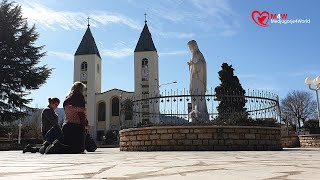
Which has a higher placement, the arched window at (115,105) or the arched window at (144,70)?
the arched window at (144,70)

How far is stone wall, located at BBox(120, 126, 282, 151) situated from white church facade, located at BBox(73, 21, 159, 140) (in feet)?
162

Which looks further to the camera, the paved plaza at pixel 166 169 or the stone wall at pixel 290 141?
the stone wall at pixel 290 141

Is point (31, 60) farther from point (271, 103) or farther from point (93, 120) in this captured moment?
point (93, 120)

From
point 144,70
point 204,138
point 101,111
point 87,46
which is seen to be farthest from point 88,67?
point 204,138

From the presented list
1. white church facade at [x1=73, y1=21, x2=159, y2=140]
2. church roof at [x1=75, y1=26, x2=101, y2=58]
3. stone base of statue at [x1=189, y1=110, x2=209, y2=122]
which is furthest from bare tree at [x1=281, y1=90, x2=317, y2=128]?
stone base of statue at [x1=189, y1=110, x2=209, y2=122]

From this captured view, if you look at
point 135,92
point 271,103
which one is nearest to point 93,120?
point 135,92

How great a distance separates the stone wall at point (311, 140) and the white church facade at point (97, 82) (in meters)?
40.3

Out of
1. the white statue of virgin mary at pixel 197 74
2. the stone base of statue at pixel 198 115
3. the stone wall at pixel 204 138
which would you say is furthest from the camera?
the white statue of virgin mary at pixel 197 74

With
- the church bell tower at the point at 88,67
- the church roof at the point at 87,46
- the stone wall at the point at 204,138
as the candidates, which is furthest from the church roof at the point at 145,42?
the stone wall at the point at 204,138

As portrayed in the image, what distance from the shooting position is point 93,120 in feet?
199

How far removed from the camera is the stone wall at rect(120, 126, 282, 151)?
1030 centimetres

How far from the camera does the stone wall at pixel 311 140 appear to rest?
1983 cm

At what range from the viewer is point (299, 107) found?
56.7 metres

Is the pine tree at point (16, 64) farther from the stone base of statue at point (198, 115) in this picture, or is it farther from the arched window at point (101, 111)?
the arched window at point (101, 111)
